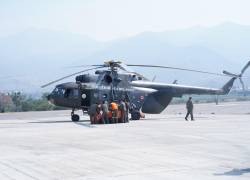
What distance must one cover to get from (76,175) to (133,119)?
1888 centimetres

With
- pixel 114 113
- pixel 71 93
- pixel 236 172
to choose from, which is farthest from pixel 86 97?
pixel 236 172

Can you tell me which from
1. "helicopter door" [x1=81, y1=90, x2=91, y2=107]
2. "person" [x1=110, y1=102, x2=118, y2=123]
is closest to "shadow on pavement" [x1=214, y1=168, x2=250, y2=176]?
"person" [x1=110, y1=102, x2=118, y2=123]

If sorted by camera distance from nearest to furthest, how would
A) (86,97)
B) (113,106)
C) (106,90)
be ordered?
(113,106), (106,90), (86,97)

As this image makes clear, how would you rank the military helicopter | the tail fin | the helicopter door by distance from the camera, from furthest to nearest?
1. the tail fin
2. the helicopter door
3. the military helicopter

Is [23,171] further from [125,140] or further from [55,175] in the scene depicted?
[125,140]

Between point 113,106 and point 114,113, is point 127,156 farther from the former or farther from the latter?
point 113,106

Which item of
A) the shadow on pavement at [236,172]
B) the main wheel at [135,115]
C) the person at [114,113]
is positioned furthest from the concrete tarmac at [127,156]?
the main wheel at [135,115]

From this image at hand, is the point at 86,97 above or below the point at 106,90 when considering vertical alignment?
below

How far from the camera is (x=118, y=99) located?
2764 centimetres

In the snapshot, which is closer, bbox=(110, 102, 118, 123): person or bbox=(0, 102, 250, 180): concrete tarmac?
bbox=(0, 102, 250, 180): concrete tarmac

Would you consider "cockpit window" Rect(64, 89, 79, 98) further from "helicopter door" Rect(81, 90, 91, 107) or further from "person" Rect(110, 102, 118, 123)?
"person" Rect(110, 102, 118, 123)

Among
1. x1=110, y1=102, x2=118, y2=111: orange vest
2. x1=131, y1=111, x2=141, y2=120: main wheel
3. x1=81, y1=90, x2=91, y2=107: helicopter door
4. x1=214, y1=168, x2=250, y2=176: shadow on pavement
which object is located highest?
x1=81, y1=90, x2=91, y2=107: helicopter door

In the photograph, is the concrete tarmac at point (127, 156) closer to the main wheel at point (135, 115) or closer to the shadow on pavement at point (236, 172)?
the shadow on pavement at point (236, 172)

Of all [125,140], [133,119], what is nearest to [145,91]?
[133,119]
